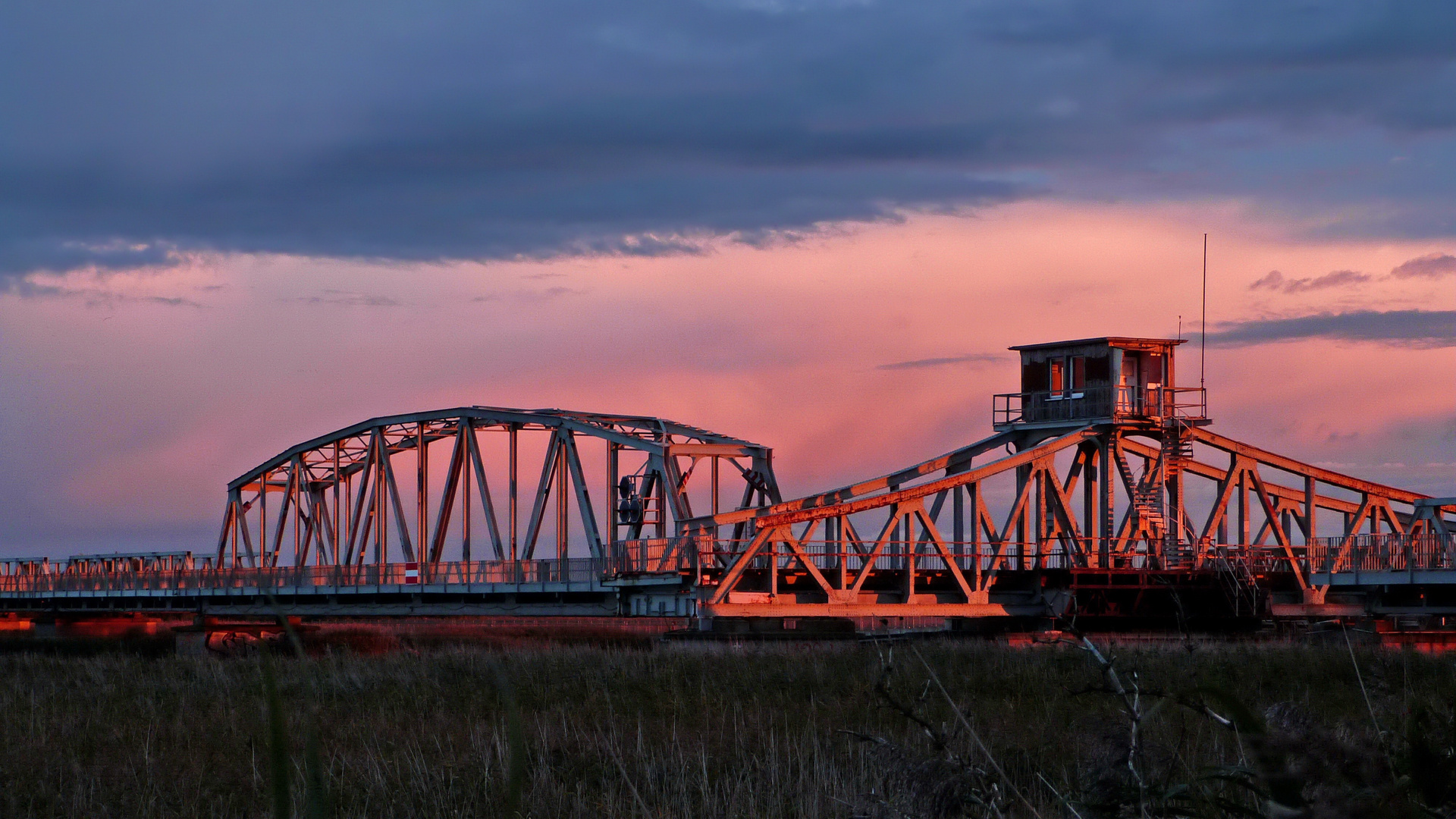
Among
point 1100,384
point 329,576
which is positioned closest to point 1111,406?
point 1100,384

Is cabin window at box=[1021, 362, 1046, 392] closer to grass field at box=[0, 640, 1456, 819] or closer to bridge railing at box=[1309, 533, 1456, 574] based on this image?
bridge railing at box=[1309, 533, 1456, 574]

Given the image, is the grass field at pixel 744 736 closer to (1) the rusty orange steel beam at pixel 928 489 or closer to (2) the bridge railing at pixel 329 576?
(1) the rusty orange steel beam at pixel 928 489

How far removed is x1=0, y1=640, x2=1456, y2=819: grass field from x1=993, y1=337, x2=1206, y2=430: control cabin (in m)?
26.6

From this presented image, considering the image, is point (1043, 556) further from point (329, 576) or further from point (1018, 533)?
point (329, 576)

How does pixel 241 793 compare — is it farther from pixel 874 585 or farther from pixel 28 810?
A: pixel 874 585

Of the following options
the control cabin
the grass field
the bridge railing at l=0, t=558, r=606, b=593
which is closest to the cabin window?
the control cabin

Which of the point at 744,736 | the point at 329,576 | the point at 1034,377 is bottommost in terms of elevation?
the point at 329,576

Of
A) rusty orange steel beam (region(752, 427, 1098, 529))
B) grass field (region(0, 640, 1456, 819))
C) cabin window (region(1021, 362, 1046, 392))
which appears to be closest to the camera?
Answer: grass field (region(0, 640, 1456, 819))

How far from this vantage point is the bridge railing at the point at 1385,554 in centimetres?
5122

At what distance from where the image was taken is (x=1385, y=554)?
54.6 metres

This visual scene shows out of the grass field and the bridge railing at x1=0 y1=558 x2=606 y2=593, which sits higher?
the grass field

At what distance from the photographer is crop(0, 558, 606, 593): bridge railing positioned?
60125 mm

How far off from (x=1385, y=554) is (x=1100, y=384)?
12.1 m

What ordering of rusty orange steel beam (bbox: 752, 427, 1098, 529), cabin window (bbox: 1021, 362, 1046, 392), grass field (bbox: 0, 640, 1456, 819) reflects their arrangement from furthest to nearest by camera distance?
cabin window (bbox: 1021, 362, 1046, 392) < rusty orange steel beam (bbox: 752, 427, 1098, 529) < grass field (bbox: 0, 640, 1456, 819)
